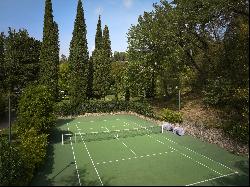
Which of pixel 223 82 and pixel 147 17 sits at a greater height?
pixel 147 17

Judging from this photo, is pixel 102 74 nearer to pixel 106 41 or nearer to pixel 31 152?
pixel 106 41

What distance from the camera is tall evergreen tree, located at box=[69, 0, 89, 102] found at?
3891cm

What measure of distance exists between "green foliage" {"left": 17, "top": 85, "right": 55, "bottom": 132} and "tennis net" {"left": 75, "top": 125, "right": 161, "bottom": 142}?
324cm

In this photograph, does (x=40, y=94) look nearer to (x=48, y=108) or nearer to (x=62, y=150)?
(x=48, y=108)

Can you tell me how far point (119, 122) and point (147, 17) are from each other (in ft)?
49.3

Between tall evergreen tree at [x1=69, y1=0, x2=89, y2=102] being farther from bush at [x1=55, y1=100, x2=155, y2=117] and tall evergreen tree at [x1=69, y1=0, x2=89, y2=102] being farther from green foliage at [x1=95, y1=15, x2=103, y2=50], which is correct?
green foliage at [x1=95, y1=15, x2=103, y2=50]

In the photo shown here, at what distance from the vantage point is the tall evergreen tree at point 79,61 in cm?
3891

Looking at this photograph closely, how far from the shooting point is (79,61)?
39781 millimetres

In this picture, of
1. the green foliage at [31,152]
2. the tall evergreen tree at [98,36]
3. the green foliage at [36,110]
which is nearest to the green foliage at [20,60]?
the tall evergreen tree at [98,36]

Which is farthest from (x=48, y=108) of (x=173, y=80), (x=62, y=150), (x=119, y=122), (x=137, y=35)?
(x=173, y=80)

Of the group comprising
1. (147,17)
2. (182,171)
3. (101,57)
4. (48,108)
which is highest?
(147,17)

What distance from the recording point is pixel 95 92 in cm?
5041

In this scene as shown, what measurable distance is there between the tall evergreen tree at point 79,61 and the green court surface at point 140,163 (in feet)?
43.4

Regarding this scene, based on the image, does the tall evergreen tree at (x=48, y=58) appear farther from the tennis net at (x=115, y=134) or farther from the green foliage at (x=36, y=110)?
the green foliage at (x=36, y=110)
